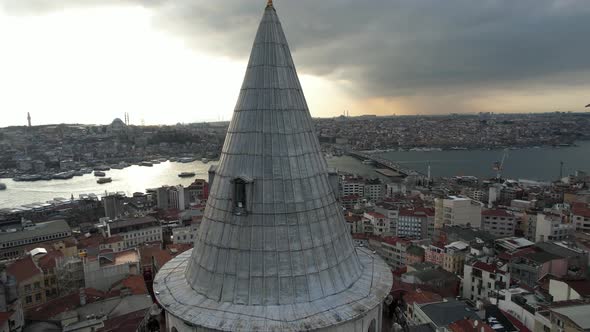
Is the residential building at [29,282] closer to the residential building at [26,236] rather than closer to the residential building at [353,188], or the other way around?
the residential building at [26,236]

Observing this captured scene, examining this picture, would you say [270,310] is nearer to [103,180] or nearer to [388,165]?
[103,180]

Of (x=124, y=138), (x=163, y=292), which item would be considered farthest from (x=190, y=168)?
(x=163, y=292)

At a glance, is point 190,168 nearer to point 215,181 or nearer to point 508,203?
point 508,203

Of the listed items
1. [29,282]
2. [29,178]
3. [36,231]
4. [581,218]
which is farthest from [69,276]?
[29,178]

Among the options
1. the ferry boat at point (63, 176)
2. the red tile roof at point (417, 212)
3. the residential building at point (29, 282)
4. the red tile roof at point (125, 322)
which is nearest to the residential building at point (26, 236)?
the residential building at point (29, 282)

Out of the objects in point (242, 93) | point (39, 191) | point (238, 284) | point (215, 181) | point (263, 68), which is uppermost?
point (263, 68)

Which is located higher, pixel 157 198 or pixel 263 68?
pixel 263 68
